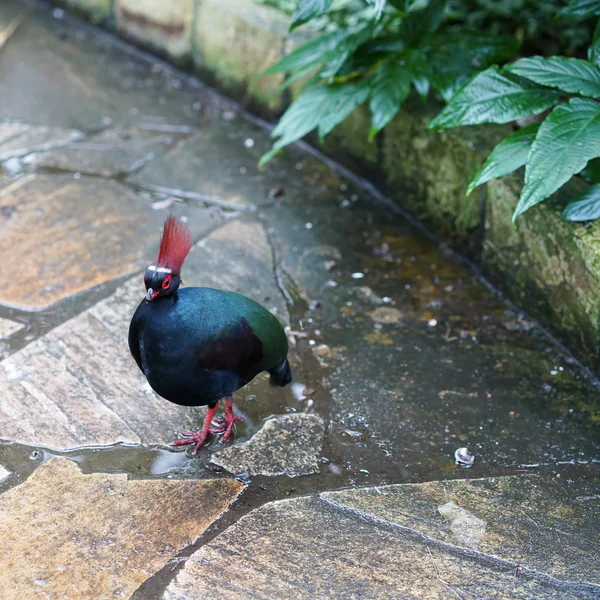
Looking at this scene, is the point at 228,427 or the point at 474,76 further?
the point at 474,76

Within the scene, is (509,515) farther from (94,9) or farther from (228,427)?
(94,9)

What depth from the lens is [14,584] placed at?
2391 millimetres

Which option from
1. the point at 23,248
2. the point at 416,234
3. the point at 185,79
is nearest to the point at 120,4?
the point at 185,79

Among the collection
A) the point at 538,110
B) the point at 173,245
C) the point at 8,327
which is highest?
the point at 538,110

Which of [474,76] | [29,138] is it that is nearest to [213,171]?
[29,138]

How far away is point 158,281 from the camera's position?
8.35 feet

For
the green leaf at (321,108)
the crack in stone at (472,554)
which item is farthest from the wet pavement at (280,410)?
the green leaf at (321,108)

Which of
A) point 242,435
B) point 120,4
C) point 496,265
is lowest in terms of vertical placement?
point 242,435

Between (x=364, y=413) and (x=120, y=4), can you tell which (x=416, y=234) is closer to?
(x=364, y=413)

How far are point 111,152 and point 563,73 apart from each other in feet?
8.91

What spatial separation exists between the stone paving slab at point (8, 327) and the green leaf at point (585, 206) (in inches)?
95.0

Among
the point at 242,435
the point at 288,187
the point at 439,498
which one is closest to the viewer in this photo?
the point at 439,498

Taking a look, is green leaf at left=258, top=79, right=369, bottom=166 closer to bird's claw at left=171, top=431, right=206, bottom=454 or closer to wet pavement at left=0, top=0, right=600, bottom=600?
wet pavement at left=0, top=0, right=600, bottom=600

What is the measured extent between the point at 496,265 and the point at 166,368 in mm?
1917
